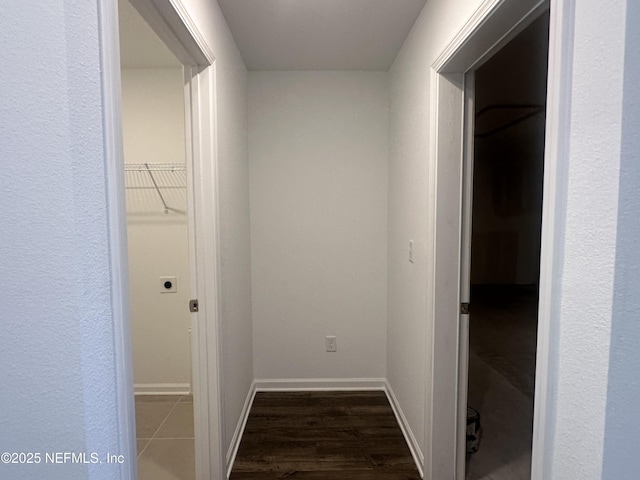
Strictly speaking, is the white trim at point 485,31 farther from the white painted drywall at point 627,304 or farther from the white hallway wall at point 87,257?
the white painted drywall at point 627,304

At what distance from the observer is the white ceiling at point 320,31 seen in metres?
1.90

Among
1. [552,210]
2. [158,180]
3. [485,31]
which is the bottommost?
[552,210]

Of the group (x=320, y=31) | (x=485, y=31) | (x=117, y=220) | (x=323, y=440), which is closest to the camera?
(x=117, y=220)

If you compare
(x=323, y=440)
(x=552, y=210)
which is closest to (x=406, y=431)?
(x=323, y=440)

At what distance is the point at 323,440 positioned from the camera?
2.30 meters

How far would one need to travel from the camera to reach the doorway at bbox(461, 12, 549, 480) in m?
2.21

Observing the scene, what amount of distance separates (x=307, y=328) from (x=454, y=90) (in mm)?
1981

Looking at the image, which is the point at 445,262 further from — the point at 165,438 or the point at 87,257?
the point at 165,438

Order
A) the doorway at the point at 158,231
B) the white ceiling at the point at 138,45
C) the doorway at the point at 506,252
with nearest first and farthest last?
the white ceiling at the point at 138,45 → the doorway at the point at 506,252 → the doorway at the point at 158,231

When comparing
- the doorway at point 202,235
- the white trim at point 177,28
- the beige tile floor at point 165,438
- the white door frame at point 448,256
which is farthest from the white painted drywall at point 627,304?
the beige tile floor at point 165,438

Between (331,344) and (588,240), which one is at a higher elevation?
(588,240)

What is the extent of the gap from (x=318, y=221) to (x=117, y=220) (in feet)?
6.82

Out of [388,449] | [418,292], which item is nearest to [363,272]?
[418,292]

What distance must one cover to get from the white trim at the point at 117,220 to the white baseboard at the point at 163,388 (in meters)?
2.11
